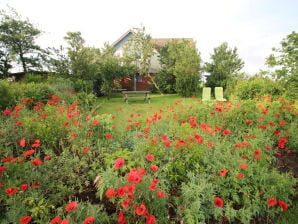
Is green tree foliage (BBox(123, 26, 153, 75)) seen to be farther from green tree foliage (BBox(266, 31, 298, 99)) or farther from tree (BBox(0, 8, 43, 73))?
green tree foliage (BBox(266, 31, 298, 99))

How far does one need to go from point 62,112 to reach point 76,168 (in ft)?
5.44

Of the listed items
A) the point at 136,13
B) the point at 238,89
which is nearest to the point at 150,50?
the point at 136,13

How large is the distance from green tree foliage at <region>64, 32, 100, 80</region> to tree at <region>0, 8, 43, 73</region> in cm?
645

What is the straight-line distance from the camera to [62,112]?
4375mm

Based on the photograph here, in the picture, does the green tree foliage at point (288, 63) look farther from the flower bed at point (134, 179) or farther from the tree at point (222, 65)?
the tree at point (222, 65)

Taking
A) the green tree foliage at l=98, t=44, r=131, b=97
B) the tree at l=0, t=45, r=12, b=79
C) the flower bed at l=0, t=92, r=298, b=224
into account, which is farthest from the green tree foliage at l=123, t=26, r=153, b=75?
the flower bed at l=0, t=92, r=298, b=224

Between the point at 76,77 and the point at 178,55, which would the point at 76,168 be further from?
the point at 178,55

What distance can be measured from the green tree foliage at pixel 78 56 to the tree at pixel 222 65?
1062 cm

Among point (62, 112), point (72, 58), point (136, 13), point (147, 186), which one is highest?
point (136, 13)

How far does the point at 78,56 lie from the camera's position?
1478cm

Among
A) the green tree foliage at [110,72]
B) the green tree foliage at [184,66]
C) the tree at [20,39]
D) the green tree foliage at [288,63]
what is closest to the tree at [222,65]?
the green tree foliage at [184,66]

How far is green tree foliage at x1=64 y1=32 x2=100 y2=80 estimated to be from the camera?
14.6 metres

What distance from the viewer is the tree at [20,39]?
59.7 feet

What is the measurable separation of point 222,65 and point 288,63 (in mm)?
11382
